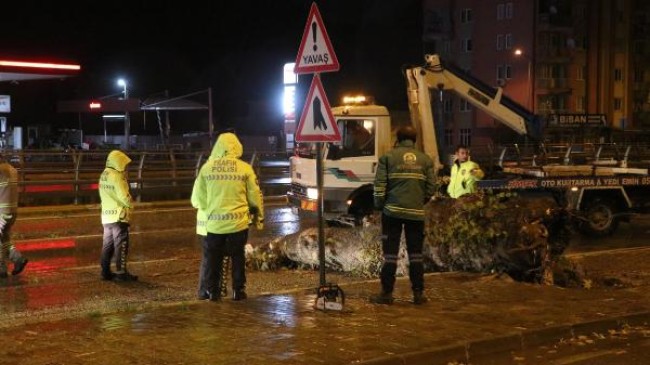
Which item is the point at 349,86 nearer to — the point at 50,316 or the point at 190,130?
the point at 190,130

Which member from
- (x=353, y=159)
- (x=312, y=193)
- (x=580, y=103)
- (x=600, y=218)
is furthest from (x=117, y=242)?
(x=580, y=103)

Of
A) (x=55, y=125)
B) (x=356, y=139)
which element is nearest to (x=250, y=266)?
(x=356, y=139)

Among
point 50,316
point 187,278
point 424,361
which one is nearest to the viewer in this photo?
point 424,361

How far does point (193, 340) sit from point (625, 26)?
2817 inches

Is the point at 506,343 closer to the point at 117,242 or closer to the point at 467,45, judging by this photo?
the point at 117,242

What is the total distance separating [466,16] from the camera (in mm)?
69625

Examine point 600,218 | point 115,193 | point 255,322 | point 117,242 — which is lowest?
point 255,322

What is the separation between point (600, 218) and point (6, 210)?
10.7 meters

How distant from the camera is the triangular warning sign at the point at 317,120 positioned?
25.3 feet

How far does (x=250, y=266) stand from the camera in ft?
37.0

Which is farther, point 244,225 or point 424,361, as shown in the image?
point 244,225

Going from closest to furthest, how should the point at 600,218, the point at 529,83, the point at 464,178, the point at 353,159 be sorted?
1. the point at 464,178
2. the point at 353,159
3. the point at 600,218
4. the point at 529,83

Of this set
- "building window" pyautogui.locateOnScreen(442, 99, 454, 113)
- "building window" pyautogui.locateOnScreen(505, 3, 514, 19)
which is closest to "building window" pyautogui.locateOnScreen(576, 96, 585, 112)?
"building window" pyautogui.locateOnScreen(505, 3, 514, 19)

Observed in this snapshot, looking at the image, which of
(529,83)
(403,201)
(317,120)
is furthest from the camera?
(529,83)
